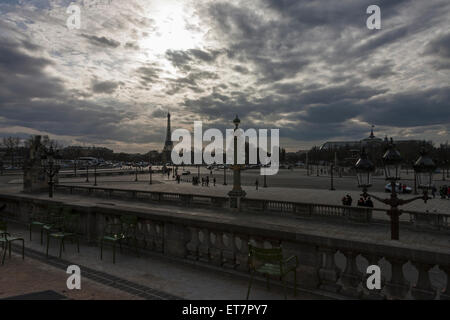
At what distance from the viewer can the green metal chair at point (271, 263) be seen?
15.9ft

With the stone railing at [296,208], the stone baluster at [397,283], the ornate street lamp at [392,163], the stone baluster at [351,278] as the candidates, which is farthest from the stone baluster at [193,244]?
the stone railing at [296,208]

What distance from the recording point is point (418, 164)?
261 inches

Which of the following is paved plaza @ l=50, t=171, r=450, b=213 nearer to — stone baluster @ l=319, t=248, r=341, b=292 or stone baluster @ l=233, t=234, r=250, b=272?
stone baluster @ l=319, t=248, r=341, b=292

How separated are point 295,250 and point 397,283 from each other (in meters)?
1.67

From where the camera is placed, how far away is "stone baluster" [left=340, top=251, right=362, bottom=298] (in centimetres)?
487

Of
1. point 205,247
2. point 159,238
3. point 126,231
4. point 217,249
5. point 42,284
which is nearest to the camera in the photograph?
point 42,284

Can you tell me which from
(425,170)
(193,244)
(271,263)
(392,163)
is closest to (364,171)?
(392,163)

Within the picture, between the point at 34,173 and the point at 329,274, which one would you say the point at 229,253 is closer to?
the point at 329,274

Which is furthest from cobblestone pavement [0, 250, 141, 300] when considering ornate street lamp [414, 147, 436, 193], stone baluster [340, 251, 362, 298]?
ornate street lamp [414, 147, 436, 193]

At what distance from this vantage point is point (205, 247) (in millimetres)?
6891

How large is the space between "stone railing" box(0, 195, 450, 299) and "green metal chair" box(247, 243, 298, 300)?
0.94ft

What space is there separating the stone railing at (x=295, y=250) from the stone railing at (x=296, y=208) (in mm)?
7096
